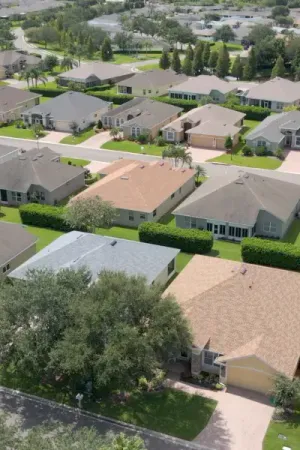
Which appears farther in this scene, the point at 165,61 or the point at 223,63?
the point at 165,61

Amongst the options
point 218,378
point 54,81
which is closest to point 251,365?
point 218,378

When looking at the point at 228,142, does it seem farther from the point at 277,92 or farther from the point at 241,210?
the point at 277,92

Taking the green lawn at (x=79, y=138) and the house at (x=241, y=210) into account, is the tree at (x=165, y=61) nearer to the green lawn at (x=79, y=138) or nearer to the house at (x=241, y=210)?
the green lawn at (x=79, y=138)

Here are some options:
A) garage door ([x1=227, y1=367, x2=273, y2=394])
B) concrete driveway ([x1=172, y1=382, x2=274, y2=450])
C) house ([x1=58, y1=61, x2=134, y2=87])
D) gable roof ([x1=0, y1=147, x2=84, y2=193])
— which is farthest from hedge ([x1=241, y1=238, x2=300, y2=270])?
house ([x1=58, y1=61, x2=134, y2=87])

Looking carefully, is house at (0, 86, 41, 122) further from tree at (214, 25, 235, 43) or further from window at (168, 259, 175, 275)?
tree at (214, 25, 235, 43)

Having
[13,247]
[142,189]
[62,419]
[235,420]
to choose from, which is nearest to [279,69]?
[142,189]
